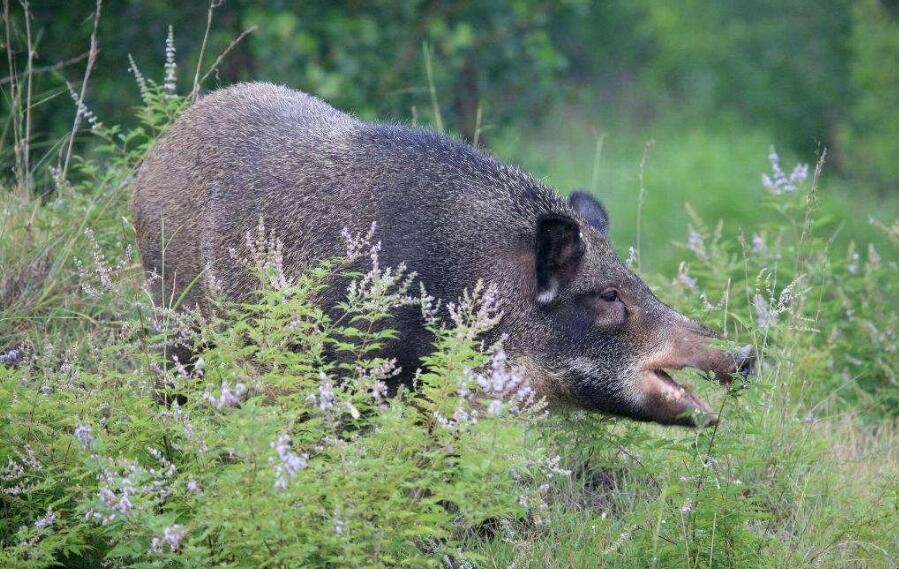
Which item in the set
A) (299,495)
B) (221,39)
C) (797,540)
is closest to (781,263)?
(797,540)

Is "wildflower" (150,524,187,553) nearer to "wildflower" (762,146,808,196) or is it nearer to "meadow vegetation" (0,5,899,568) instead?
"meadow vegetation" (0,5,899,568)

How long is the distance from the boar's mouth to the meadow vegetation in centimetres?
16

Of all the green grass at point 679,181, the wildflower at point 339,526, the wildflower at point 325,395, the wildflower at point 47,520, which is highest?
the wildflower at point 325,395

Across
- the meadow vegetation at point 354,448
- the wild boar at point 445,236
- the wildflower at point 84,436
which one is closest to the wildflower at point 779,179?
the meadow vegetation at point 354,448

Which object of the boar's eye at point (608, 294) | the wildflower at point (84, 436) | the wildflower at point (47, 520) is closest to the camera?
the wildflower at point (84, 436)

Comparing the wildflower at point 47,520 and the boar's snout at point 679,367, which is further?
the boar's snout at point 679,367

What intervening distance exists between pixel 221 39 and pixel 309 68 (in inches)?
38.6

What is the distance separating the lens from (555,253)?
539 cm

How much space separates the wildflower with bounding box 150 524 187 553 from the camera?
3648mm

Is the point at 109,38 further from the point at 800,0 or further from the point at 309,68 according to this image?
the point at 800,0

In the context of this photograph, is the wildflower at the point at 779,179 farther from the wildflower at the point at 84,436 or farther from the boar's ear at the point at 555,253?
the wildflower at the point at 84,436

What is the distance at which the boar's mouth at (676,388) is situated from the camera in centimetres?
503

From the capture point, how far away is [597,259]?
555 centimetres

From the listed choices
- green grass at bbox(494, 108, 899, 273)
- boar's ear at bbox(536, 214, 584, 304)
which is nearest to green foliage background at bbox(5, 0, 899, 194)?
green grass at bbox(494, 108, 899, 273)
